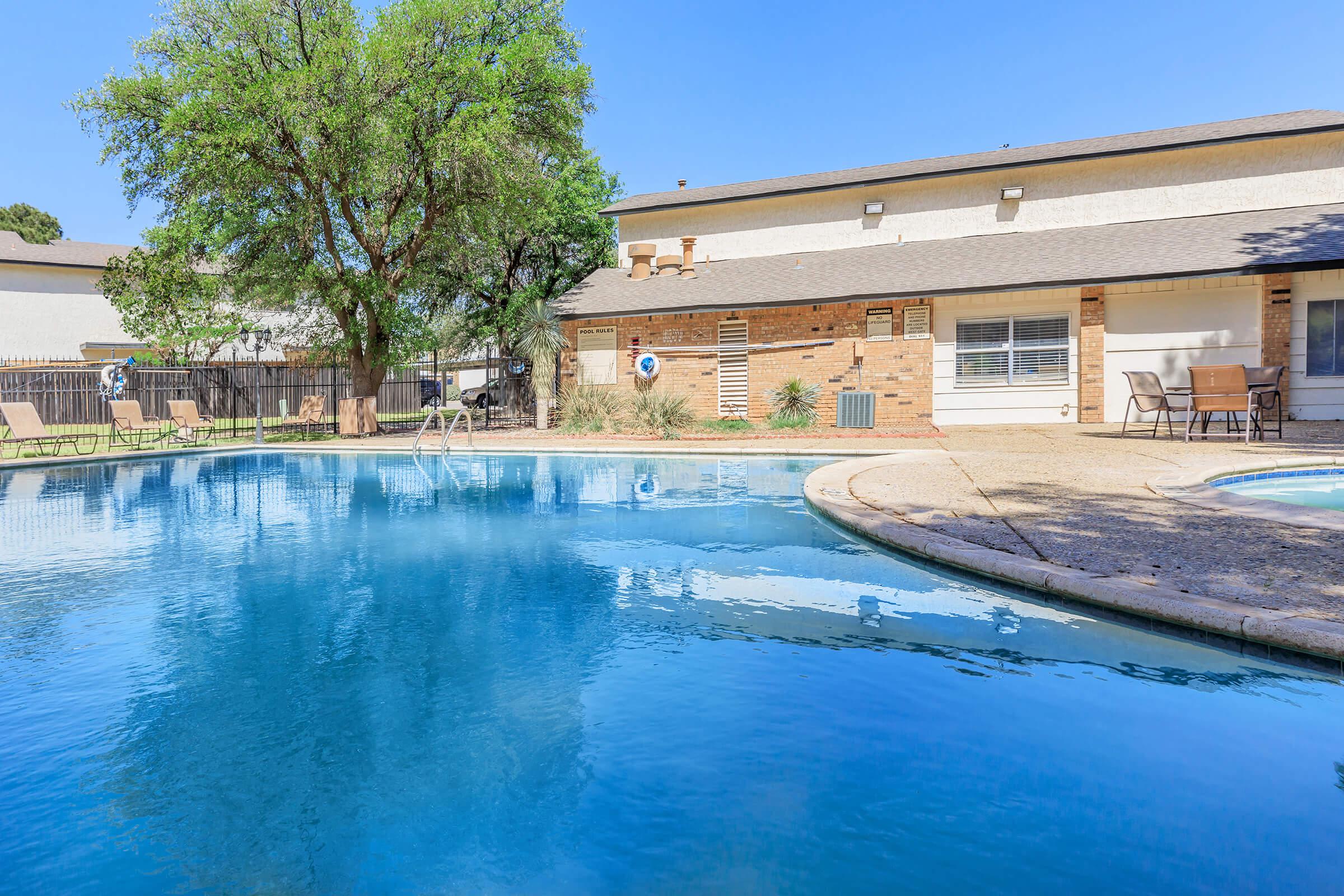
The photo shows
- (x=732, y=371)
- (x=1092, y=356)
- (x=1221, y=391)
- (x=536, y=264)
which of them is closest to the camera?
(x=1221, y=391)

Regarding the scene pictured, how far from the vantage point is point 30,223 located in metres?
48.2

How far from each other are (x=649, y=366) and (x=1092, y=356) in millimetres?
9762

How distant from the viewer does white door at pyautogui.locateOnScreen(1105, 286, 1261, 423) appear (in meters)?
15.4

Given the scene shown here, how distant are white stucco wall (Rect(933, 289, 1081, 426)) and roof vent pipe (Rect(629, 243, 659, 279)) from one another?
8231mm

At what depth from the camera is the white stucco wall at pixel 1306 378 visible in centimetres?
1488

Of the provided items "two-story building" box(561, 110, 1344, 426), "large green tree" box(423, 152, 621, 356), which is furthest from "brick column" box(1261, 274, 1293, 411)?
"large green tree" box(423, 152, 621, 356)

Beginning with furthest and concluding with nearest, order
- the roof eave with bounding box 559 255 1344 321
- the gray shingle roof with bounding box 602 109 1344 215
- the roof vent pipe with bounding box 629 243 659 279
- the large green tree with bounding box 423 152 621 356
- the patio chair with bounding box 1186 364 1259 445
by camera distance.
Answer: the large green tree with bounding box 423 152 621 356 < the roof vent pipe with bounding box 629 243 659 279 < the gray shingle roof with bounding box 602 109 1344 215 < the roof eave with bounding box 559 255 1344 321 < the patio chair with bounding box 1186 364 1259 445

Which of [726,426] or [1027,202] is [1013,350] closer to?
[1027,202]

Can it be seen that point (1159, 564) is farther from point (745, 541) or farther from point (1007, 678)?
point (745, 541)

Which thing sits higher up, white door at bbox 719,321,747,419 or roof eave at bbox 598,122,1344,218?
roof eave at bbox 598,122,1344,218

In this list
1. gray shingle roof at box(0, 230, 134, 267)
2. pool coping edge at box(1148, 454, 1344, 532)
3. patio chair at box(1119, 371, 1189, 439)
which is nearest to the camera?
pool coping edge at box(1148, 454, 1344, 532)

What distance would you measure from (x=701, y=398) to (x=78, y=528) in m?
13.5

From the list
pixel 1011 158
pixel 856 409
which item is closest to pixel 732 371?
pixel 856 409

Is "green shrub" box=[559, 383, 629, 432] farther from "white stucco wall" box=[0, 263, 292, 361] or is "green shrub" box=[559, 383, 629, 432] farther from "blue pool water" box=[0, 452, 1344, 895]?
"white stucco wall" box=[0, 263, 292, 361]
